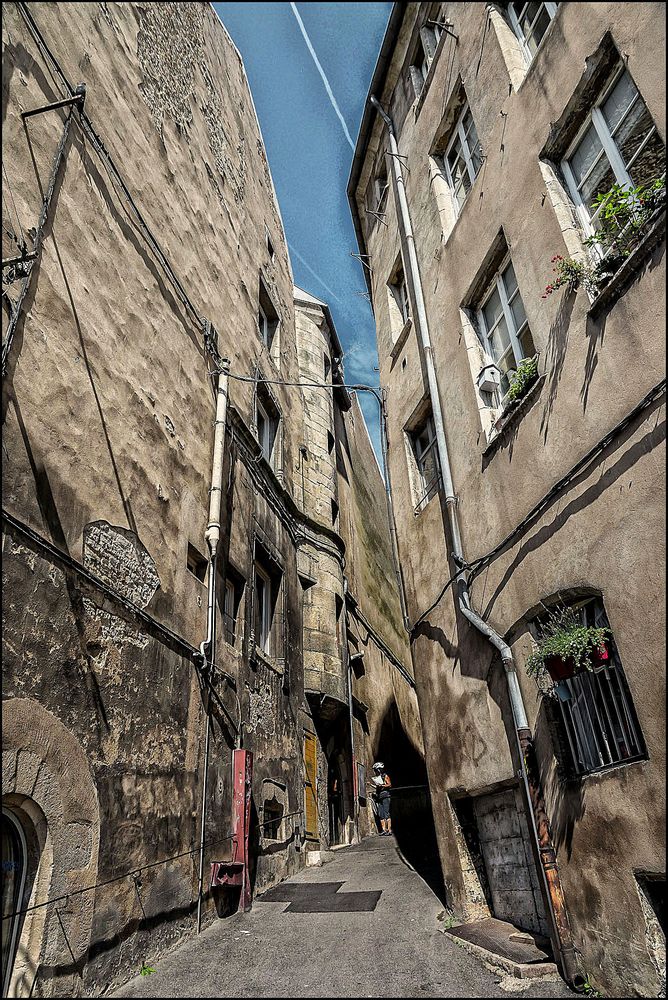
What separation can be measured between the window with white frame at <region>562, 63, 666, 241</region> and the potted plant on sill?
3.12 m

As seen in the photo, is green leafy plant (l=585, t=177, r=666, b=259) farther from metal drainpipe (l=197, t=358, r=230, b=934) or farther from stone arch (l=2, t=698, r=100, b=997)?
stone arch (l=2, t=698, r=100, b=997)

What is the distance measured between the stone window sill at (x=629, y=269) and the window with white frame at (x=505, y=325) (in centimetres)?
143

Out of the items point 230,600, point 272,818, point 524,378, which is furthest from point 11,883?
point 524,378

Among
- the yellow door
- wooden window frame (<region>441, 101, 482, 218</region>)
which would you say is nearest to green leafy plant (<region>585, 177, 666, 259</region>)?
wooden window frame (<region>441, 101, 482, 218</region>)

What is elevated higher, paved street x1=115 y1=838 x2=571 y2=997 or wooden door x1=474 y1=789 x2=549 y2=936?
wooden door x1=474 y1=789 x2=549 y2=936

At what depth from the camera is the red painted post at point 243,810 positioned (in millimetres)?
6027

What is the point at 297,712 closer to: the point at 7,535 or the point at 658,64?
the point at 7,535

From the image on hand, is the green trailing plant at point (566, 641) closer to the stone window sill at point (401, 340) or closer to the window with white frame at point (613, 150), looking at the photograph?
the window with white frame at point (613, 150)

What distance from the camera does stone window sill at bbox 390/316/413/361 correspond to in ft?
28.4

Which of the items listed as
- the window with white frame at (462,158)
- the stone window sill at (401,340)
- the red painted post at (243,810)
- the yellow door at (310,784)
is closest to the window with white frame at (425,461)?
the stone window sill at (401,340)

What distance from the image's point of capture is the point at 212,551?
6.62 m

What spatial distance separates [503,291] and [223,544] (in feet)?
13.7

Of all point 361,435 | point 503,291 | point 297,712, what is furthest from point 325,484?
point 361,435

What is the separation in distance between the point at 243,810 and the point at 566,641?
12.9 feet
